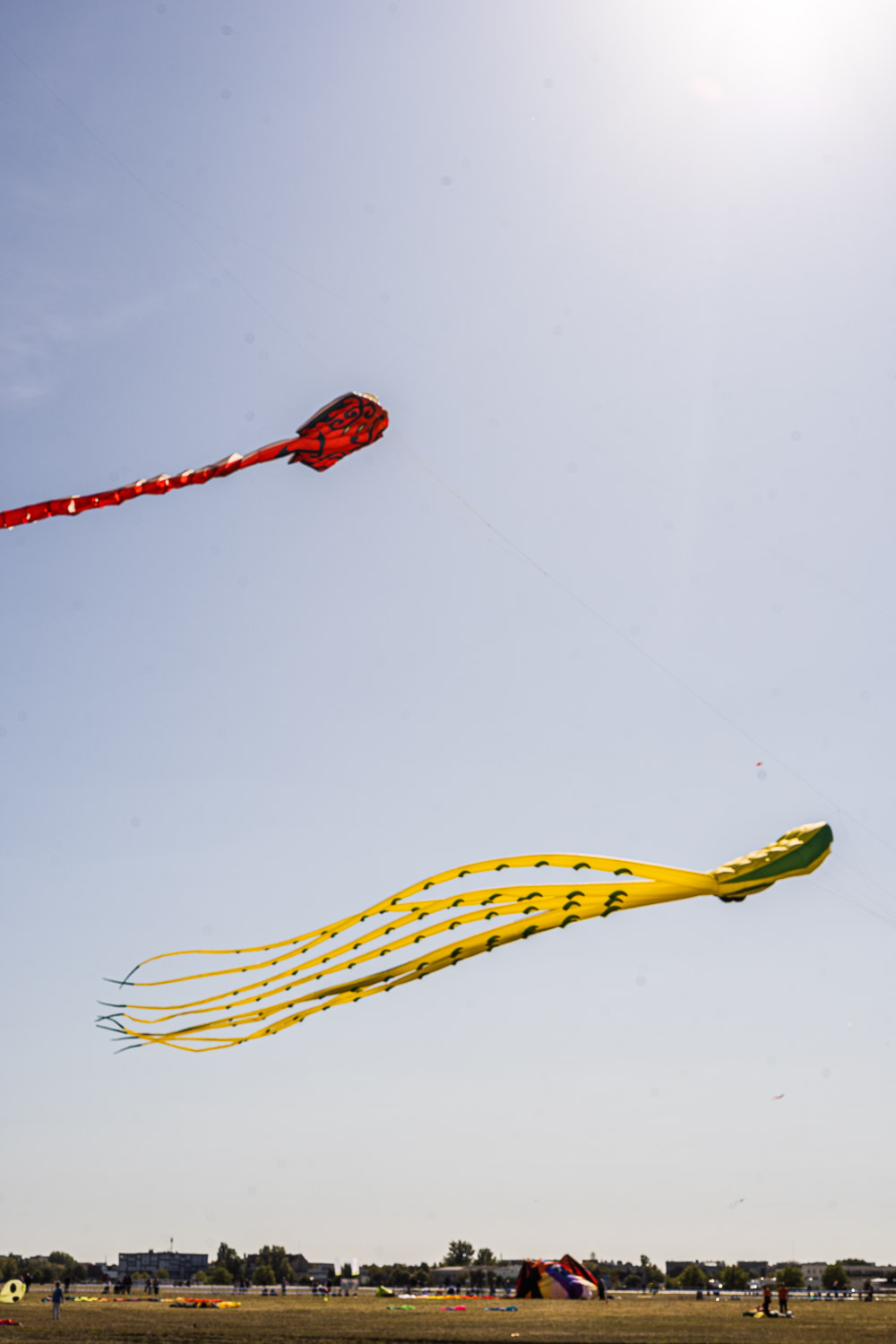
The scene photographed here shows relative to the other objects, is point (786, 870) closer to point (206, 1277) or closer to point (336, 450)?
point (336, 450)

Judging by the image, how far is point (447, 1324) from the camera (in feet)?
125

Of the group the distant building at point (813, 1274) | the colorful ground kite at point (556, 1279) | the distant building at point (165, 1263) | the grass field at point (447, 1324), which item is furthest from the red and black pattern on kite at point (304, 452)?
the distant building at point (165, 1263)

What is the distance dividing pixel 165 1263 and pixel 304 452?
176m

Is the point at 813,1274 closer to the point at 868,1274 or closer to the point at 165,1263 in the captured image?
the point at 868,1274

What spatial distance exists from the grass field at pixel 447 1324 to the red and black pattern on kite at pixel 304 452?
2074cm

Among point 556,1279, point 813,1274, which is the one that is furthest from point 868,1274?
point 556,1279

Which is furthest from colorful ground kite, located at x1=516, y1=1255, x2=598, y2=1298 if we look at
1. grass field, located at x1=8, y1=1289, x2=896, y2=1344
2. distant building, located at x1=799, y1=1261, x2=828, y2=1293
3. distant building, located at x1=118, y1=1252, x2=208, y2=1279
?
distant building, located at x1=118, y1=1252, x2=208, y2=1279

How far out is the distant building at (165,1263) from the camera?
159 metres

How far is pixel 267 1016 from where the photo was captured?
13891mm

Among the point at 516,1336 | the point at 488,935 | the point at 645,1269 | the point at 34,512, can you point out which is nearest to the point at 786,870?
the point at 488,935

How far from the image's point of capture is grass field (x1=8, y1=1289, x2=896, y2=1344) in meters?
30.1

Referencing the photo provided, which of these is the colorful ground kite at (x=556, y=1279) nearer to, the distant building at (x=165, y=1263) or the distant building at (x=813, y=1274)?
the distant building at (x=813, y=1274)

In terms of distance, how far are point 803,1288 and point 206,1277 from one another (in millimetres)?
71071

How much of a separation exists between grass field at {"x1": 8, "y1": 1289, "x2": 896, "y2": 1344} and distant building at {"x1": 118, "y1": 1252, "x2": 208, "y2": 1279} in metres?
120
